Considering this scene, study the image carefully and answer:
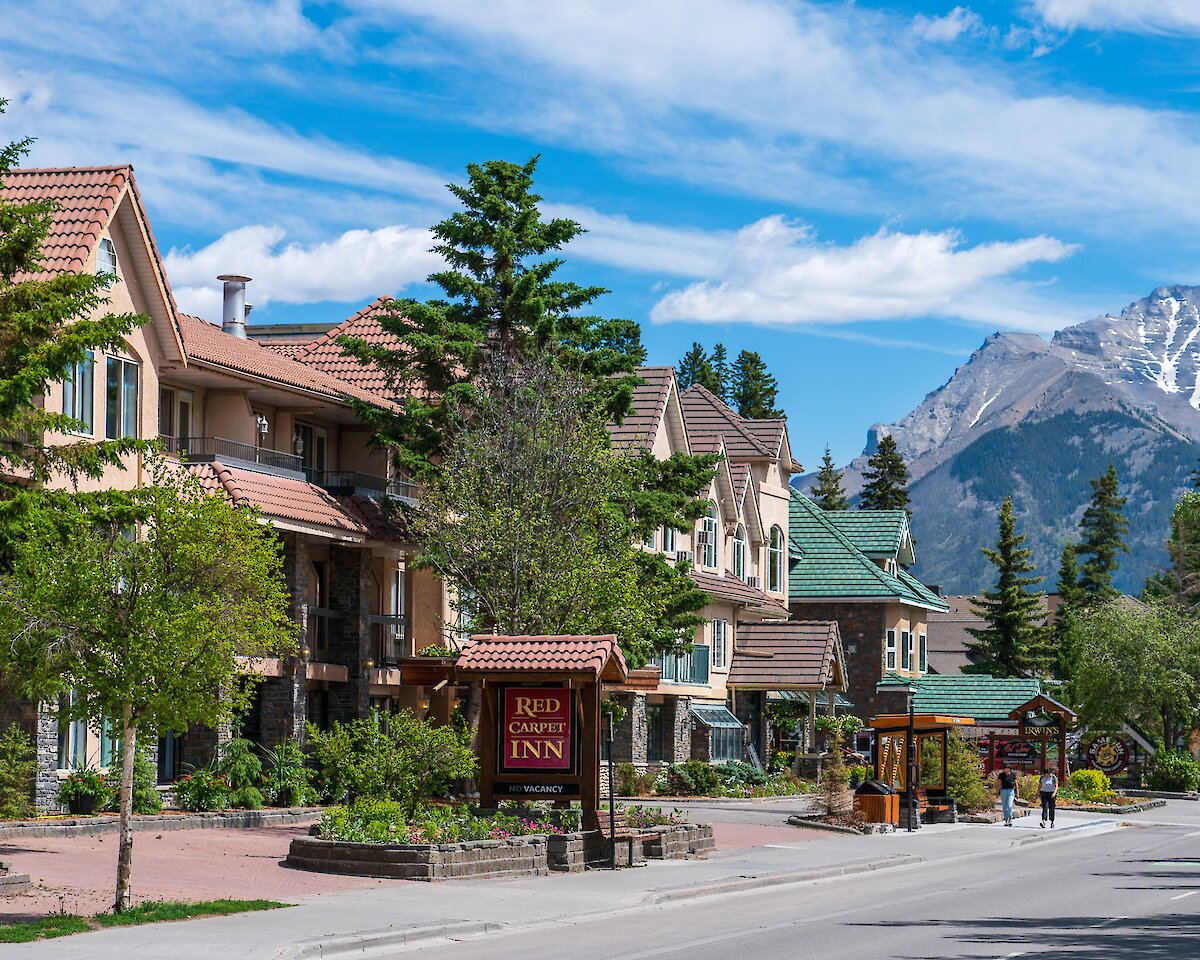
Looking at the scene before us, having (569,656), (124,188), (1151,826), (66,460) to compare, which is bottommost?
(1151,826)

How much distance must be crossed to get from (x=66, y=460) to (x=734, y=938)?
1178cm

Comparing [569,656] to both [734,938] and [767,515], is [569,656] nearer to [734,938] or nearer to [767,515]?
[734,938]

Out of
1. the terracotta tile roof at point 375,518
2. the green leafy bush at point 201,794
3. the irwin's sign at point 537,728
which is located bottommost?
the green leafy bush at point 201,794

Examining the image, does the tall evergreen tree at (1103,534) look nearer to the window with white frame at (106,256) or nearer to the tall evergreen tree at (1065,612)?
the tall evergreen tree at (1065,612)

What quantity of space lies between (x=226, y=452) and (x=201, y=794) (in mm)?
9754

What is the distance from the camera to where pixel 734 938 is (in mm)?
19000

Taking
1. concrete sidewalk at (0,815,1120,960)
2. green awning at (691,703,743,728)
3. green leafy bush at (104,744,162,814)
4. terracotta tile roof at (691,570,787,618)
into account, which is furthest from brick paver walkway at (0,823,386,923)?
terracotta tile roof at (691,570,787,618)

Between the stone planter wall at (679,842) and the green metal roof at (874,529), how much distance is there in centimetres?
4564

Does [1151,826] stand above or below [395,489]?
below

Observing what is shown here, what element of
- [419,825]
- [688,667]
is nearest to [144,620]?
[419,825]

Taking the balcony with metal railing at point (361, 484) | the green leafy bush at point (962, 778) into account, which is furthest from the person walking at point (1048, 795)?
the balcony with metal railing at point (361, 484)

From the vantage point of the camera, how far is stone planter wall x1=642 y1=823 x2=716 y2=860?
29.1 m

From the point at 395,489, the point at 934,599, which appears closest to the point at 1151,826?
the point at 395,489

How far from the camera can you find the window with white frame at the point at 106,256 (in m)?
34.2
